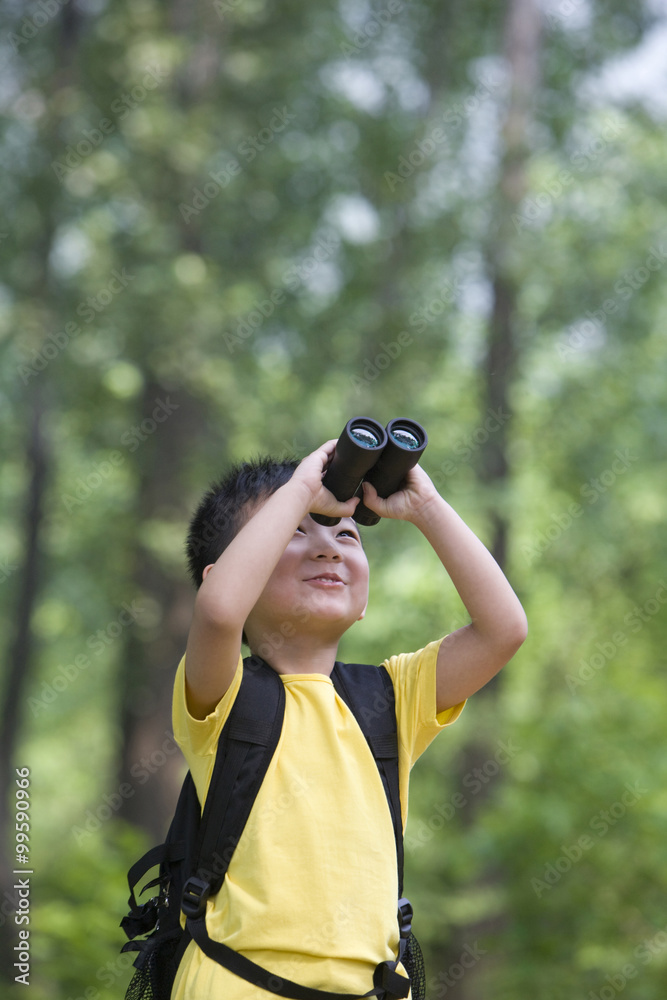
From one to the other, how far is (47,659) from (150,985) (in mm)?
10930

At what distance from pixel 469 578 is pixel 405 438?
0.31m

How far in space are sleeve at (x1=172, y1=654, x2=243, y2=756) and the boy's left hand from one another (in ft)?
1.39

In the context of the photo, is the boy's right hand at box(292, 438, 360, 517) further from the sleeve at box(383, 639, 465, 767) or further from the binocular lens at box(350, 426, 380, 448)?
the sleeve at box(383, 639, 465, 767)

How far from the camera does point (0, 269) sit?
8.30 meters

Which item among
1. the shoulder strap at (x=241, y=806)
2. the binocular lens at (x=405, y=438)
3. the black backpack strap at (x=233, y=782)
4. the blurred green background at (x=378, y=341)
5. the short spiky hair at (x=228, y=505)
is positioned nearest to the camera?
the shoulder strap at (x=241, y=806)

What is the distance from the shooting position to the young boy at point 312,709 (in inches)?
66.8

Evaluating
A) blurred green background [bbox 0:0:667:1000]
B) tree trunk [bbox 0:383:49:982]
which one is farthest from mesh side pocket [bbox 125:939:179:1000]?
tree trunk [bbox 0:383:49:982]

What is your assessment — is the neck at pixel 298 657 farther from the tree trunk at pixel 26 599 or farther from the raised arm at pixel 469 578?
the tree trunk at pixel 26 599

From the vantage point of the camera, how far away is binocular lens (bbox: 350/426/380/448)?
6.04 feet

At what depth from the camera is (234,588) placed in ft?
5.74

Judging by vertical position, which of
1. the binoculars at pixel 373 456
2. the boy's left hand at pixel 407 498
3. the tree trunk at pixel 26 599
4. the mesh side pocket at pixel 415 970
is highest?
the tree trunk at pixel 26 599

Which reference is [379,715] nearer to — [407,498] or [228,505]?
[407,498]

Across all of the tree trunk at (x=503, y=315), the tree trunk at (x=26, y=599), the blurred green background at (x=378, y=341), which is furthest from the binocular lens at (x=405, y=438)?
the tree trunk at (x=26, y=599)

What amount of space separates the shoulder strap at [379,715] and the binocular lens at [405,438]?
51 centimetres
